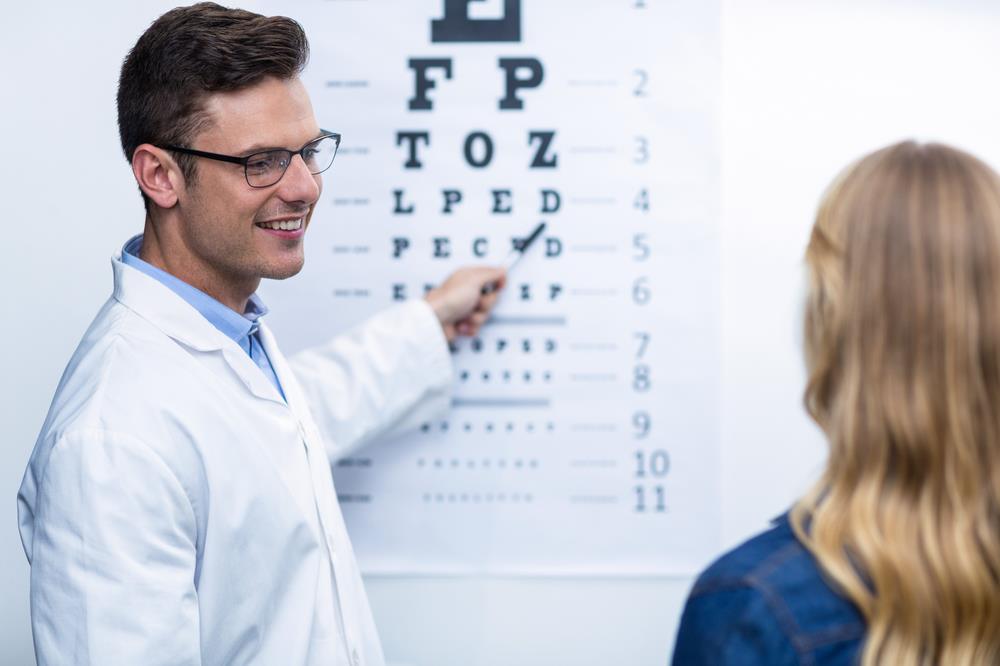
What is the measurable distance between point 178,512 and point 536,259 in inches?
21.9

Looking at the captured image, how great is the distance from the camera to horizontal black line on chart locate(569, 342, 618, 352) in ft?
3.99

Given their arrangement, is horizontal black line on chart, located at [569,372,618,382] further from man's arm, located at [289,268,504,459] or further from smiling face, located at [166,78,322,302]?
smiling face, located at [166,78,322,302]

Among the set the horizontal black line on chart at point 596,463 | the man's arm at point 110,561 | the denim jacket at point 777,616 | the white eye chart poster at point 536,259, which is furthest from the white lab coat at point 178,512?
the denim jacket at point 777,616

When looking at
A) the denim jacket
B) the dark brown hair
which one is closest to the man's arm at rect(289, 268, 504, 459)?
the dark brown hair

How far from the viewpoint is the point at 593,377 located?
48.0 inches

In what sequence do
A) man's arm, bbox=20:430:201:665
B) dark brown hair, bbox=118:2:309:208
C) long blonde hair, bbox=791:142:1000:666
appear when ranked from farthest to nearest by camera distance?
1. dark brown hair, bbox=118:2:309:208
2. man's arm, bbox=20:430:201:665
3. long blonde hair, bbox=791:142:1000:666

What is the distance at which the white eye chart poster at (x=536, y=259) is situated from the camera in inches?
46.9

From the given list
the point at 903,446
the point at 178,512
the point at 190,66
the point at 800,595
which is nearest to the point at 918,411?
the point at 903,446

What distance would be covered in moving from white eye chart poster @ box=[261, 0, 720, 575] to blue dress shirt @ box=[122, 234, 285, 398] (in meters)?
0.16

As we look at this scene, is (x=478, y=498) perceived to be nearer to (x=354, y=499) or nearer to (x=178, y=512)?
(x=354, y=499)

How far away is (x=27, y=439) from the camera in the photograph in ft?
4.09

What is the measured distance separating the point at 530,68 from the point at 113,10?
0.53 meters

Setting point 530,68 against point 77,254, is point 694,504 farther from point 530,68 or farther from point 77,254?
point 77,254

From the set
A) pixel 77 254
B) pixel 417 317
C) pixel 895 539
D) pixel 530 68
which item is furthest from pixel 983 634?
pixel 77 254
